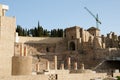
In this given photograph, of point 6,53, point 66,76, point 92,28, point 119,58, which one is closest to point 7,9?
point 6,53

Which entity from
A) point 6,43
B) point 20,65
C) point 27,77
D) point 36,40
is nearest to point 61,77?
point 20,65

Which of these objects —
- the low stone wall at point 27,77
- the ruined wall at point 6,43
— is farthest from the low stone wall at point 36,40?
the low stone wall at point 27,77

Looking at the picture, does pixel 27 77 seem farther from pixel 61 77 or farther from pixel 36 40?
pixel 36 40

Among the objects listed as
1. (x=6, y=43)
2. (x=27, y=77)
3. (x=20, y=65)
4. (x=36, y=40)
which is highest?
(x=36, y=40)

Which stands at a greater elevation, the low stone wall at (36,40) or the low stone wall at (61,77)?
the low stone wall at (36,40)

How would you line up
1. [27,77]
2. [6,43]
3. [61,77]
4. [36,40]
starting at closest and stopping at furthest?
[27,77], [6,43], [61,77], [36,40]

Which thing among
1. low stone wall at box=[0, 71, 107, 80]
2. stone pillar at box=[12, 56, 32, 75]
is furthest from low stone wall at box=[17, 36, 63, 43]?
stone pillar at box=[12, 56, 32, 75]

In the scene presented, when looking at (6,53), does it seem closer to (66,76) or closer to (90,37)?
(66,76)

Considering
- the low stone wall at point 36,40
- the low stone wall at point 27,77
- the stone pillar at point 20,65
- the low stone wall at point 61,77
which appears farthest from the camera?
the low stone wall at point 36,40

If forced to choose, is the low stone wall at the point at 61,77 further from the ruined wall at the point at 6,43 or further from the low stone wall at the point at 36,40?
the low stone wall at the point at 36,40

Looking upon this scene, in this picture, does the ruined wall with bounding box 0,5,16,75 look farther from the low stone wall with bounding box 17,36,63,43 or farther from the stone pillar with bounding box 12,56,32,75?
the low stone wall with bounding box 17,36,63,43

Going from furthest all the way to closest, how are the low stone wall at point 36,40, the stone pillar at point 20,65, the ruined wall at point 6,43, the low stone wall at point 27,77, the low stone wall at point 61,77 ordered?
the low stone wall at point 36,40 → the stone pillar at point 20,65 → the ruined wall at point 6,43 → the low stone wall at point 61,77 → the low stone wall at point 27,77

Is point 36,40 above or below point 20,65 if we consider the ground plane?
above

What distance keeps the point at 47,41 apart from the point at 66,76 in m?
33.2
